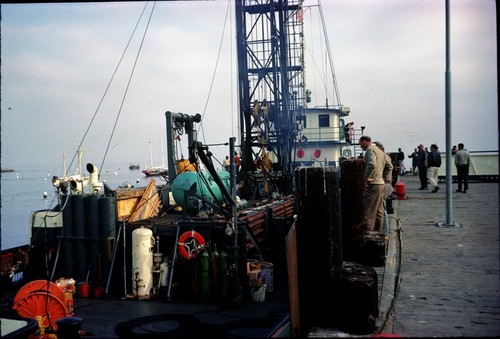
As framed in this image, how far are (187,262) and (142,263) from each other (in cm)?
89

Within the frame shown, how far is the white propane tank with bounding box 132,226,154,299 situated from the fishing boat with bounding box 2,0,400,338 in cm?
2

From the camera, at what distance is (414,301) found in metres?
5.64

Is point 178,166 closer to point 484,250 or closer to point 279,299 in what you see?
point 279,299

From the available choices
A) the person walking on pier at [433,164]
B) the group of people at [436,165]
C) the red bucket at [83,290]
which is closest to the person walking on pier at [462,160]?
the group of people at [436,165]

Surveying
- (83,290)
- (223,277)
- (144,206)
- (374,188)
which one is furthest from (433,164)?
(83,290)

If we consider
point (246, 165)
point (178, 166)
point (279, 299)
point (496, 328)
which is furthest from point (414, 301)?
point (246, 165)

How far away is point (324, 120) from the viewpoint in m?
30.6

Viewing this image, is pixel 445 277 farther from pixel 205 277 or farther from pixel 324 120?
pixel 324 120

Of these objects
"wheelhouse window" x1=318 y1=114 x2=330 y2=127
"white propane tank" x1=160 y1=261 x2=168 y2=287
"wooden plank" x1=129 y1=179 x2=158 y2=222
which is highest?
"wheelhouse window" x1=318 y1=114 x2=330 y2=127

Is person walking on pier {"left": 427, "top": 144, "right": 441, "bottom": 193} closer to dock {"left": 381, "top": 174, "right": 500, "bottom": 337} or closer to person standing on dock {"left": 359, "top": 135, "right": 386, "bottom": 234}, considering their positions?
dock {"left": 381, "top": 174, "right": 500, "bottom": 337}

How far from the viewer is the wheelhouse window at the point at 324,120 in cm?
3055

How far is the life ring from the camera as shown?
853 centimetres

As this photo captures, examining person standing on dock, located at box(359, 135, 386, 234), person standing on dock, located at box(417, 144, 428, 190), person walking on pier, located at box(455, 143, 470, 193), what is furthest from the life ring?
person standing on dock, located at box(417, 144, 428, 190)

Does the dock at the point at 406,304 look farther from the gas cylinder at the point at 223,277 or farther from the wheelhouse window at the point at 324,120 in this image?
the wheelhouse window at the point at 324,120
